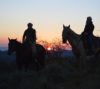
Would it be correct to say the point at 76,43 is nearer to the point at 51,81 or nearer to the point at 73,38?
the point at 73,38

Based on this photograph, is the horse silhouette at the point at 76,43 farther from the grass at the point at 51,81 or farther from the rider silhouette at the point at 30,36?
the rider silhouette at the point at 30,36

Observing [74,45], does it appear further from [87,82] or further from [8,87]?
[8,87]

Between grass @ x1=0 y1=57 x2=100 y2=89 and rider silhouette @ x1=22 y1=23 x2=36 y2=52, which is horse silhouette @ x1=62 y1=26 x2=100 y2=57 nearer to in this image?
grass @ x1=0 y1=57 x2=100 y2=89

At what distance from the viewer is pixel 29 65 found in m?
20.7

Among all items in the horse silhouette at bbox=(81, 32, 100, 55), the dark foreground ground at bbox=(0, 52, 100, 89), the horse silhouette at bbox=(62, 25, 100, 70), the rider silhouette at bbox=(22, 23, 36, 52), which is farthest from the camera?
the rider silhouette at bbox=(22, 23, 36, 52)

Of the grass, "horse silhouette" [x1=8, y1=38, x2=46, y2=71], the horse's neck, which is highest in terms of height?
the horse's neck

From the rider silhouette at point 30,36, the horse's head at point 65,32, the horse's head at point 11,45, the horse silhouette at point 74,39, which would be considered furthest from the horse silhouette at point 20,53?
the horse silhouette at point 74,39

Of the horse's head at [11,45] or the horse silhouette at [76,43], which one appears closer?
the horse silhouette at [76,43]

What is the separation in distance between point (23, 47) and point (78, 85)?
16.8 feet

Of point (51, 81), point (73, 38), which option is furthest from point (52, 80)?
point (73, 38)

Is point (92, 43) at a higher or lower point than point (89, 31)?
lower

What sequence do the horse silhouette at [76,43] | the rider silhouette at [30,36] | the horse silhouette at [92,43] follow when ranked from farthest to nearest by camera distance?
the rider silhouette at [30,36] → the horse silhouette at [92,43] → the horse silhouette at [76,43]

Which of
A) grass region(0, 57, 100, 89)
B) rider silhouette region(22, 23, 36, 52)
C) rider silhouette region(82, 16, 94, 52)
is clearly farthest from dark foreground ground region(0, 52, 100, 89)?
rider silhouette region(22, 23, 36, 52)

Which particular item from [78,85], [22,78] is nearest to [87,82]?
[78,85]
